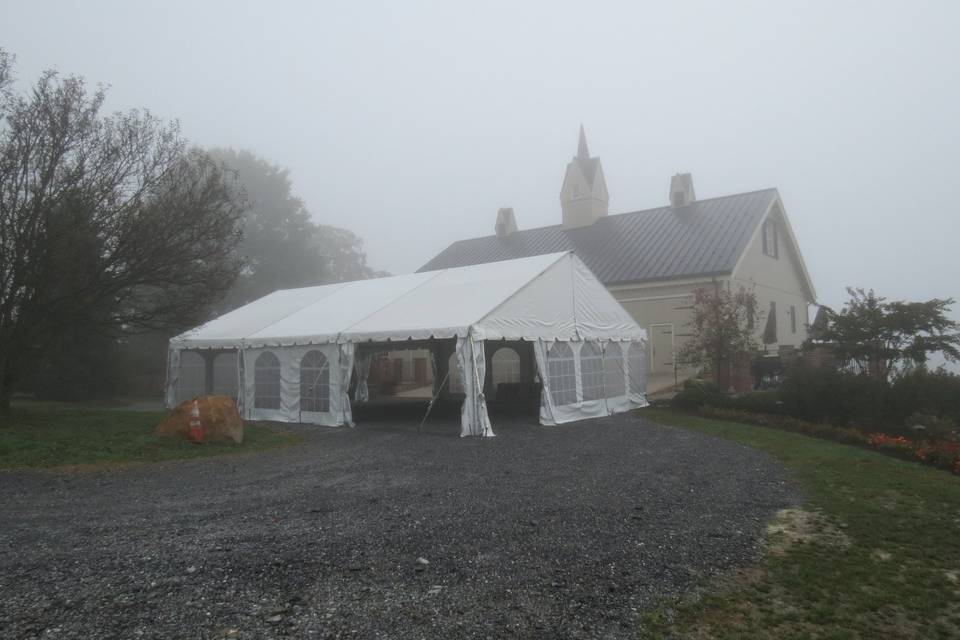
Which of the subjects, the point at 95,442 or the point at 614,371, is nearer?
the point at 95,442

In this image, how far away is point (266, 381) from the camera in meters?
15.1

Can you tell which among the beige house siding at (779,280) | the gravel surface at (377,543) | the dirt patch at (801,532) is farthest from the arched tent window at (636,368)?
the dirt patch at (801,532)

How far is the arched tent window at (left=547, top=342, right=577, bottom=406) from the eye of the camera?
13431 millimetres

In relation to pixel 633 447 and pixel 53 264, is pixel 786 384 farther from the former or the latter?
pixel 53 264

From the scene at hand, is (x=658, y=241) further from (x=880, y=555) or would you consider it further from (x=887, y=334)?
(x=880, y=555)

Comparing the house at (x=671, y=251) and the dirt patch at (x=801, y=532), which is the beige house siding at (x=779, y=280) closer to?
the house at (x=671, y=251)

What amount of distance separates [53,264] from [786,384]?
46.7 ft

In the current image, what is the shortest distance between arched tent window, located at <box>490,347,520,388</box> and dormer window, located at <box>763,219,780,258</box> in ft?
32.2

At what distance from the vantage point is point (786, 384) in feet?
44.2

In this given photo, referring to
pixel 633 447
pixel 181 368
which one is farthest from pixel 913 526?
pixel 181 368

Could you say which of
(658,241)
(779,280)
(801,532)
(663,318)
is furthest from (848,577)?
(779,280)

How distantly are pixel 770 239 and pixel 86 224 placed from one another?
71.9ft

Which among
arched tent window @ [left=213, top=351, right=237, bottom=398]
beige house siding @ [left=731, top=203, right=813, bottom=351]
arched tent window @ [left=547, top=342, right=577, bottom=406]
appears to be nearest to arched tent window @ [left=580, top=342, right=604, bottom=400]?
arched tent window @ [left=547, top=342, right=577, bottom=406]

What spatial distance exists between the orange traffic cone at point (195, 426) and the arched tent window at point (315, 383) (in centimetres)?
308
